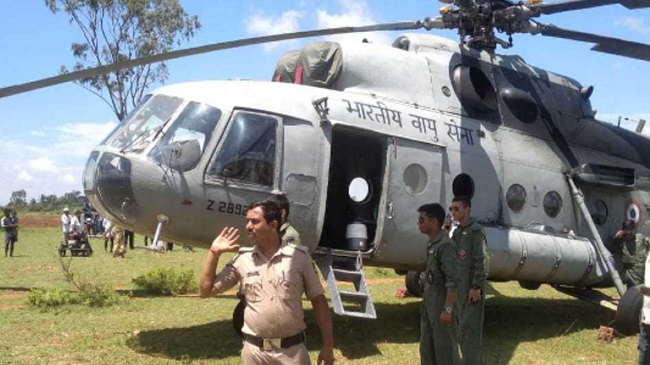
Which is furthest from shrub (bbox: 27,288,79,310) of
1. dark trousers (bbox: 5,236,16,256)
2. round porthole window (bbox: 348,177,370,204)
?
dark trousers (bbox: 5,236,16,256)

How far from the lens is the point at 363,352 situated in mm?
6844

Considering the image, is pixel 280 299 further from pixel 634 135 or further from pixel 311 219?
pixel 634 135

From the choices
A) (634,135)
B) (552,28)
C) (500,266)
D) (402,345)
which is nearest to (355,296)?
(402,345)

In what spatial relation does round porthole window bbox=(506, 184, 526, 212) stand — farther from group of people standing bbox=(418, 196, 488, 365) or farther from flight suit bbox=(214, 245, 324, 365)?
flight suit bbox=(214, 245, 324, 365)

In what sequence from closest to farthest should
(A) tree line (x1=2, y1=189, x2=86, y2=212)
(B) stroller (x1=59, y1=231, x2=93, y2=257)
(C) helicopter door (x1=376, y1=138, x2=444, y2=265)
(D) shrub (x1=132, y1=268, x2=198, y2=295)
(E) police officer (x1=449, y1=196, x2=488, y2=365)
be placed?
(E) police officer (x1=449, y1=196, x2=488, y2=365)
(C) helicopter door (x1=376, y1=138, x2=444, y2=265)
(D) shrub (x1=132, y1=268, x2=198, y2=295)
(B) stroller (x1=59, y1=231, x2=93, y2=257)
(A) tree line (x1=2, y1=189, x2=86, y2=212)

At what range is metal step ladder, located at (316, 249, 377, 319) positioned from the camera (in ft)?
20.7

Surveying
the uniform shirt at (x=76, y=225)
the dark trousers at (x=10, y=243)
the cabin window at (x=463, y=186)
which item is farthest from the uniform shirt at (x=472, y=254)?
the dark trousers at (x=10, y=243)

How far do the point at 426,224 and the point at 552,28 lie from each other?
4.08 meters

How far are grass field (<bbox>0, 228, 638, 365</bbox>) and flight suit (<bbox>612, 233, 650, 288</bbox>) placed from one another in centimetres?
87

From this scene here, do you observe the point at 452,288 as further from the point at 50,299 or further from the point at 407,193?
the point at 50,299

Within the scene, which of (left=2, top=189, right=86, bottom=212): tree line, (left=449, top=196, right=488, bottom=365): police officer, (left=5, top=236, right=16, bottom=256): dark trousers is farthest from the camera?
(left=2, top=189, right=86, bottom=212): tree line

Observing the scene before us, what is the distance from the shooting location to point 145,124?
666 cm

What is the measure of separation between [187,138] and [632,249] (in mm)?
6579

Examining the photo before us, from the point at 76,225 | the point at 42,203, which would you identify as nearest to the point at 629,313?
the point at 76,225
